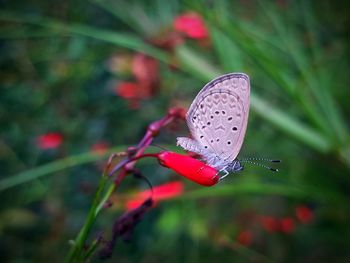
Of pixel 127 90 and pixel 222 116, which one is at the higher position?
pixel 222 116

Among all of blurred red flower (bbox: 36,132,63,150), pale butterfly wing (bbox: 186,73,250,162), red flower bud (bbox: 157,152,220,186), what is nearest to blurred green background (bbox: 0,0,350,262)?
blurred red flower (bbox: 36,132,63,150)

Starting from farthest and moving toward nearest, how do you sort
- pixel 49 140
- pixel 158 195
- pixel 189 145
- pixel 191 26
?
pixel 191 26
pixel 49 140
pixel 158 195
pixel 189 145

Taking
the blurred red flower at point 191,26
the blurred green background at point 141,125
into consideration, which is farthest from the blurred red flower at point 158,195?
the blurred red flower at point 191,26

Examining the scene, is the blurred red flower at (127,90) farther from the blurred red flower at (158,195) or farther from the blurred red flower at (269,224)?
the blurred red flower at (269,224)

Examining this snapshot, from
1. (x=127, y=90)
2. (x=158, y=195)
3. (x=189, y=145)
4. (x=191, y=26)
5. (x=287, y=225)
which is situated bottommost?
(x=287, y=225)

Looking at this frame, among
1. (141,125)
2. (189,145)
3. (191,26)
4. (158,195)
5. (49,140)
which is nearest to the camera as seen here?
(189,145)

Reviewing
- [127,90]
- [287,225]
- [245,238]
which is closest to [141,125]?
[127,90]

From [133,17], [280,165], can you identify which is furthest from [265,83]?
[133,17]

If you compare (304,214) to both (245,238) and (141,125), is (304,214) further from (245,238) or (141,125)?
(141,125)
